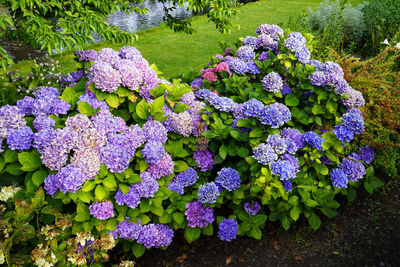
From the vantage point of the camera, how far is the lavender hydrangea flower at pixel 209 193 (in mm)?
2506

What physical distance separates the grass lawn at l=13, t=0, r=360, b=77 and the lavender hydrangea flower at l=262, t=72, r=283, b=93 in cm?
337

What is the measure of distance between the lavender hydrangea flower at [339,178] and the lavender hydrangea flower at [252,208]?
709mm

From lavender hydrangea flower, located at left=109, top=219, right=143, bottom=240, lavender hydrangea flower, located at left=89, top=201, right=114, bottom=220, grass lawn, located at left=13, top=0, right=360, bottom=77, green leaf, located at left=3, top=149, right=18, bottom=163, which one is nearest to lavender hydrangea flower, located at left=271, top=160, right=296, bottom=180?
lavender hydrangea flower, located at left=109, top=219, right=143, bottom=240

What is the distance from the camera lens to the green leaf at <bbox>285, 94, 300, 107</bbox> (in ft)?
9.51

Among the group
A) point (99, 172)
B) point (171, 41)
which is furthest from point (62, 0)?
point (171, 41)

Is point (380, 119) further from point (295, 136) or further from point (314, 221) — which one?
point (314, 221)

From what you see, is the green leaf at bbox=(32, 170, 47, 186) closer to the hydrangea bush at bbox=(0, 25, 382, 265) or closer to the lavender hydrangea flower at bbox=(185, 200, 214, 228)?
the hydrangea bush at bbox=(0, 25, 382, 265)

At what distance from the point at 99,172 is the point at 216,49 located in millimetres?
7113

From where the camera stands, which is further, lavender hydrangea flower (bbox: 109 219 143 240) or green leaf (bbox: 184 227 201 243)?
green leaf (bbox: 184 227 201 243)

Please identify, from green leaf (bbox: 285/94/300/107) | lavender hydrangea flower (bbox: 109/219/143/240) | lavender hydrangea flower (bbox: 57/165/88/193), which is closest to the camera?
lavender hydrangea flower (bbox: 57/165/88/193)

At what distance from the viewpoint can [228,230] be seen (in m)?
2.56

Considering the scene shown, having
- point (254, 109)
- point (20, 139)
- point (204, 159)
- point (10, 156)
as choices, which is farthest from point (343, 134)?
point (10, 156)

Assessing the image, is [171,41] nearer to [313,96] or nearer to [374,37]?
[374,37]

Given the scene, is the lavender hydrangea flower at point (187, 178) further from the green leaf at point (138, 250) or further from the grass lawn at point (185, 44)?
the grass lawn at point (185, 44)
